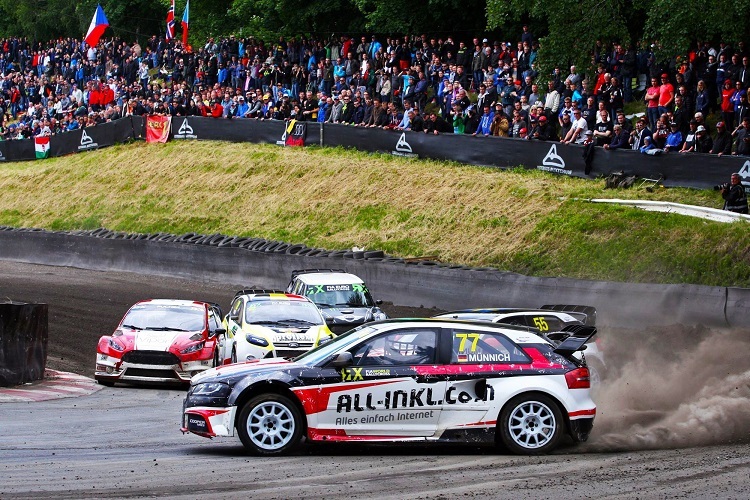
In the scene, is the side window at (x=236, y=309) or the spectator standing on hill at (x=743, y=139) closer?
the side window at (x=236, y=309)

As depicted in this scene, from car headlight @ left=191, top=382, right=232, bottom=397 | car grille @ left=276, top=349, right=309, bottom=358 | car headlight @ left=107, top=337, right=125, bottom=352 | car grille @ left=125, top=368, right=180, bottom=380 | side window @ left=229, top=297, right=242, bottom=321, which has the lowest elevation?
car grille @ left=125, top=368, right=180, bottom=380

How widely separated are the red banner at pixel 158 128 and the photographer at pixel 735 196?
23342mm

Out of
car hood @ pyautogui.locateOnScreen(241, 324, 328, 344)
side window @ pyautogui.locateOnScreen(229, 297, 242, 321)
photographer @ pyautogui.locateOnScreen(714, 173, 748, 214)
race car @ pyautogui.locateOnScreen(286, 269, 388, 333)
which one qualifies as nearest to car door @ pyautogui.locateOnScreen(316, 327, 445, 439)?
car hood @ pyautogui.locateOnScreen(241, 324, 328, 344)

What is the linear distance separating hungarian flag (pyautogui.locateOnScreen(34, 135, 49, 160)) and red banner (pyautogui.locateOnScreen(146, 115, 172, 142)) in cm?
593

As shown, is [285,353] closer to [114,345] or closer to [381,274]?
[114,345]

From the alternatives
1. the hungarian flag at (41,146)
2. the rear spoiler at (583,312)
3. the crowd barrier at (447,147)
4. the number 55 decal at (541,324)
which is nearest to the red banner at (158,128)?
the crowd barrier at (447,147)

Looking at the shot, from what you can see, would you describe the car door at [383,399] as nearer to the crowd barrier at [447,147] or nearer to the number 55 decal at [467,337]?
the number 55 decal at [467,337]

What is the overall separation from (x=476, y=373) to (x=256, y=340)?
21.5 feet

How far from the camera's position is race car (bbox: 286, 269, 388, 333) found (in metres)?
20.7

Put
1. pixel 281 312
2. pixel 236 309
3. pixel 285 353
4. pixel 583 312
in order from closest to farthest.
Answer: pixel 285 353 → pixel 281 312 → pixel 583 312 → pixel 236 309

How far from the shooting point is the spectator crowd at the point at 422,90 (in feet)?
81.1

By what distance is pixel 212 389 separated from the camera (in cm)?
1059

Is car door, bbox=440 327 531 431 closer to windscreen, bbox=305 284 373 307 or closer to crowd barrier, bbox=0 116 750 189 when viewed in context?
windscreen, bbox=305 284 373 307

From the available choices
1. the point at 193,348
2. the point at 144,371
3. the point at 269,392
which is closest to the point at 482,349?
the point at 269,392
